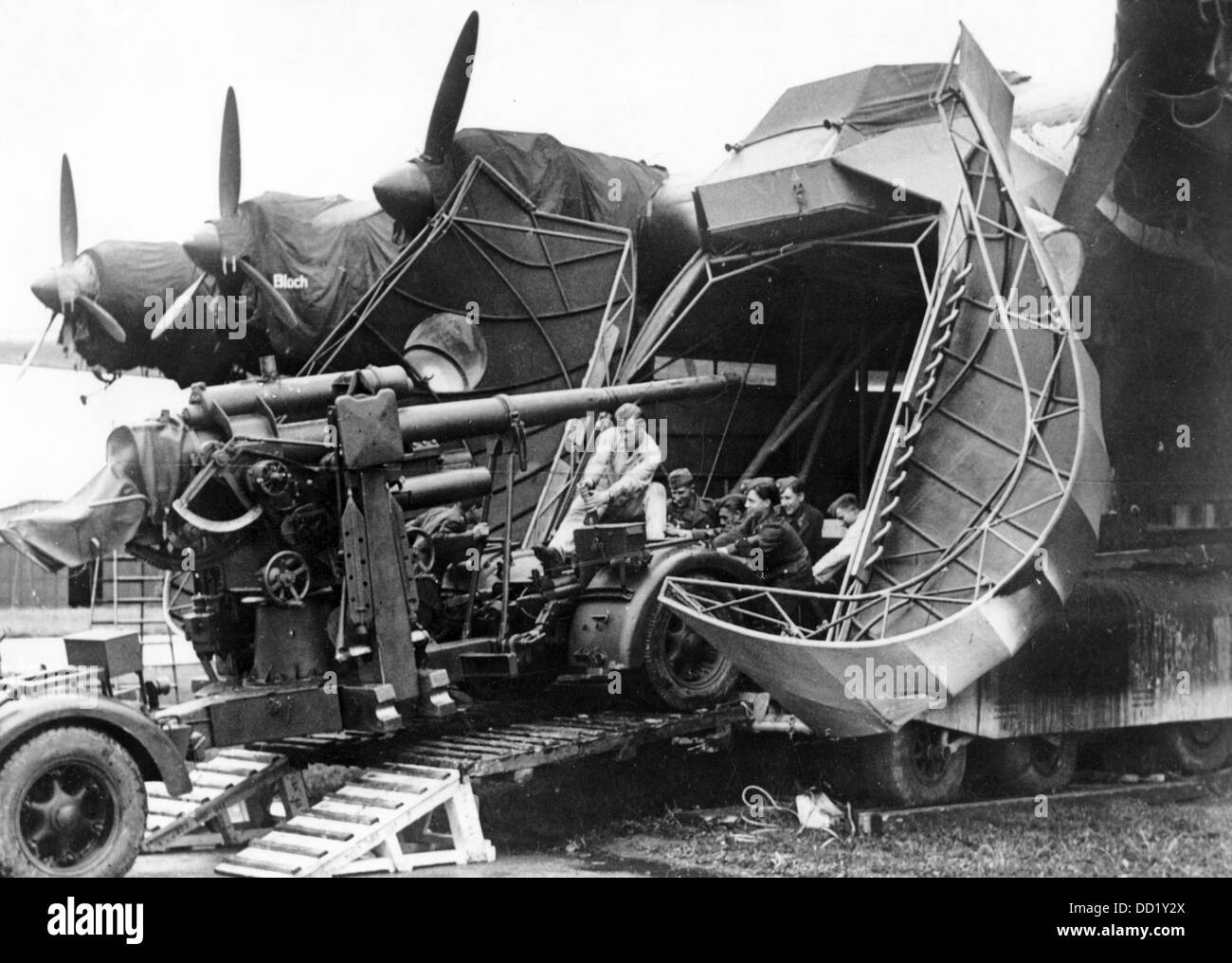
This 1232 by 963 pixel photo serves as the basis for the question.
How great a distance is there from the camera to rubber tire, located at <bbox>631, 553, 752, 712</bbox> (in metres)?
10.5

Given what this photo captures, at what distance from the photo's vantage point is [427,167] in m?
13.8

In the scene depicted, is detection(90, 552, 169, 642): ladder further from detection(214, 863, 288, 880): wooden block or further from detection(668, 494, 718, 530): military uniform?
detection(214, 863, 288, 880): wooden block

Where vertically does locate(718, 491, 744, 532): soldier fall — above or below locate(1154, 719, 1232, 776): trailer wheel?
above

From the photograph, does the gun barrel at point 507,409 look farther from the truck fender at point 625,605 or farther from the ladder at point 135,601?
the ladder at point 135,601

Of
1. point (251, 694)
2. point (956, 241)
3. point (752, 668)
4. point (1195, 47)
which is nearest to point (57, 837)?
point (251, 694)

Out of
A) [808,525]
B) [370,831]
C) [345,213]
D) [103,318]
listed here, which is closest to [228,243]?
[345,213]

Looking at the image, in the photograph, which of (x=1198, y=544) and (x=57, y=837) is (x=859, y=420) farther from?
(x=57, y=837)

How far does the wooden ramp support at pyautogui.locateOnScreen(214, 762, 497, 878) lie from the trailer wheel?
669 centimetres

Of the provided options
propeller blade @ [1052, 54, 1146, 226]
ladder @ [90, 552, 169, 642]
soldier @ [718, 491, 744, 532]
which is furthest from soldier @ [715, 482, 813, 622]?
ladder @ [90, 552, 169, 642]

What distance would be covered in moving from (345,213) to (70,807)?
8.78 metres

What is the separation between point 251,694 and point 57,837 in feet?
4.80

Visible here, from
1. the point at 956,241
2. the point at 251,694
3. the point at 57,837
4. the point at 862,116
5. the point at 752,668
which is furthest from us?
the point at 862,116

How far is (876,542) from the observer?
10.9m

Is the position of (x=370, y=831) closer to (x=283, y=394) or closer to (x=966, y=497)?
(x=283, y=394)
